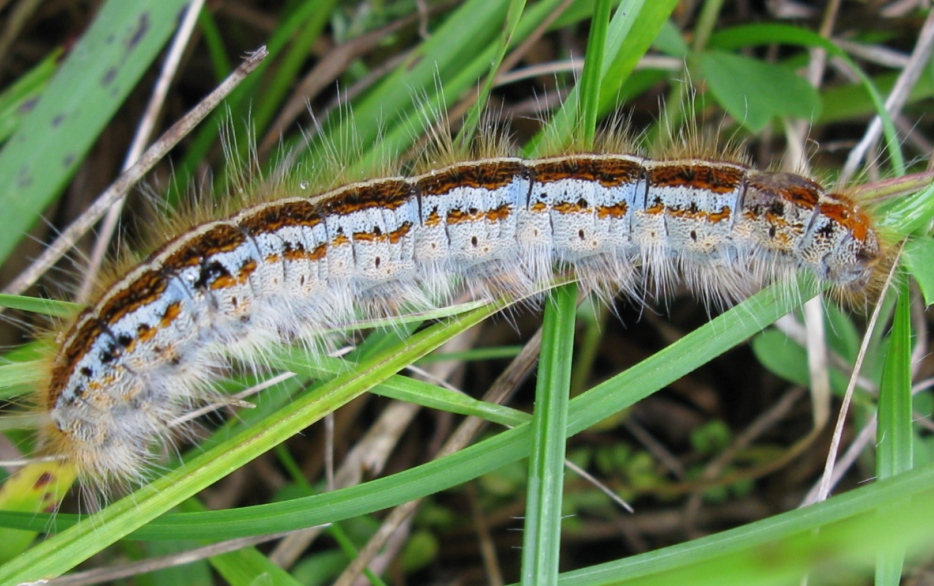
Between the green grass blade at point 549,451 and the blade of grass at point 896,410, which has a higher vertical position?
the blade of grass at point 896,410

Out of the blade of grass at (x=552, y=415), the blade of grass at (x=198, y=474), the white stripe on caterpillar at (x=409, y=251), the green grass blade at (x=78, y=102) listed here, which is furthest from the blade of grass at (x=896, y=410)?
the green grass blade at (x=78, y=102)

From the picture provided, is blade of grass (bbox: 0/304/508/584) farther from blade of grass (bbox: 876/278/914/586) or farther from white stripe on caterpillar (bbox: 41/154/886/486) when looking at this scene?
blade of grass (bbox: 876/278/914/586)

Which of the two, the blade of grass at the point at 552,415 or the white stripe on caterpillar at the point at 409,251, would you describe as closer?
the blade of grass at the point at 552,415

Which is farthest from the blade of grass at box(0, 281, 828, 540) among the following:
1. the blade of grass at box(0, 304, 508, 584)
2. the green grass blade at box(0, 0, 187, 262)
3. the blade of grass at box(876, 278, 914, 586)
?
the green grass blade at box(0, 0, 187, 262)

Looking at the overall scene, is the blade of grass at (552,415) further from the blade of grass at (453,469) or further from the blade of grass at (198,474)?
the blade of grass at (198,474)

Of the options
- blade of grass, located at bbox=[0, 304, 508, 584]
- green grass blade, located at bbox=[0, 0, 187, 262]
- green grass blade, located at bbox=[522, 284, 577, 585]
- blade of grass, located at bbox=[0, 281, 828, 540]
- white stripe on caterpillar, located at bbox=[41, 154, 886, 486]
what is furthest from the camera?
green grass blade, located at bbox=[0, 0, 187, 262]

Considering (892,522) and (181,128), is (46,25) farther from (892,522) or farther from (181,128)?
(892,522)

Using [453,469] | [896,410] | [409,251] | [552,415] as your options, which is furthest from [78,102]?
[896,410]

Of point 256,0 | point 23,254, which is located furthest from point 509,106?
point 23,254

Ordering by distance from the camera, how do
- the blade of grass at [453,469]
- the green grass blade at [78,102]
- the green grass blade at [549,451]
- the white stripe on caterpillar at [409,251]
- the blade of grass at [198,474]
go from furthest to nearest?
1. the green grass blade at [78,102]
2. the white stripe on caterpillar at [409,251]
3. the blade of grass at [453,469]
4. the blade of grass at [198,474]
5. the green grass blade at [549,451]
